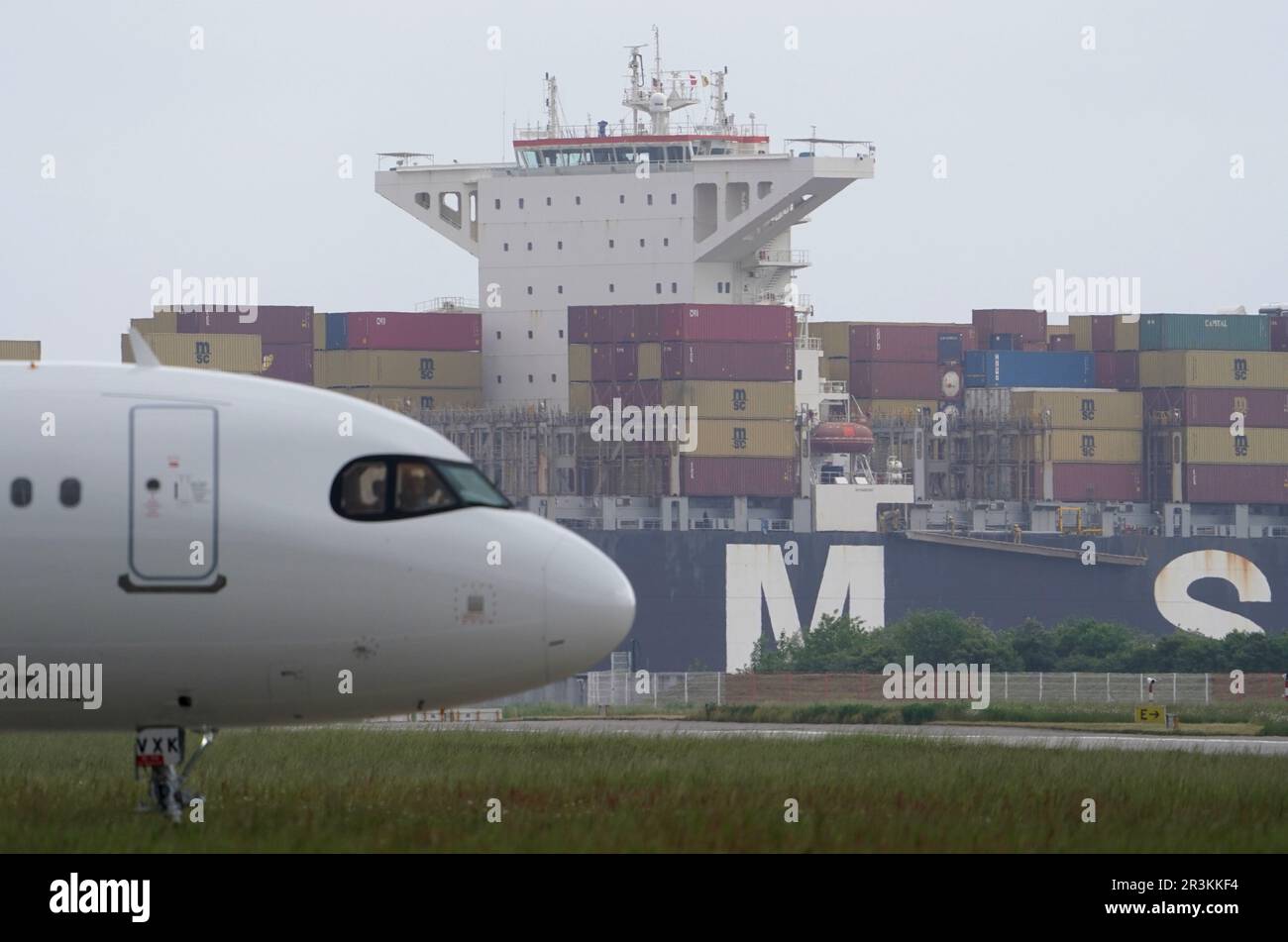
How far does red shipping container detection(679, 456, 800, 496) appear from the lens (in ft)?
326

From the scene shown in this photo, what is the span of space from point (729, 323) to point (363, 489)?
81.7 meters

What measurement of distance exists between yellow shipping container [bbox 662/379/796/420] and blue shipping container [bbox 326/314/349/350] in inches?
649

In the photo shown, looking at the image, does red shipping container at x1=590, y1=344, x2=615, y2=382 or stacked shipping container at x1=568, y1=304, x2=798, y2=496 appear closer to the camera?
stacked shipping container at x1=568, y1=304, x2=798, y2=496

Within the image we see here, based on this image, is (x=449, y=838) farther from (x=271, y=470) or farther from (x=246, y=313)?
(x=246, y=313)

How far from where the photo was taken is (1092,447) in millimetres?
107375

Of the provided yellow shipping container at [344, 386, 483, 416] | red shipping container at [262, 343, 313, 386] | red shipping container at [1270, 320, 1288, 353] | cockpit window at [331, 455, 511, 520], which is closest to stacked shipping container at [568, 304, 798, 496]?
yellow shipping container at [344, 386, 483, 416]

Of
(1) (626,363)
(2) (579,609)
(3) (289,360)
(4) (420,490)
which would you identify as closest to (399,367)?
(3) (289,360)

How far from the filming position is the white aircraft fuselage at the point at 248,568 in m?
16.5

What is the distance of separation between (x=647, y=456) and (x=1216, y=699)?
42.0m

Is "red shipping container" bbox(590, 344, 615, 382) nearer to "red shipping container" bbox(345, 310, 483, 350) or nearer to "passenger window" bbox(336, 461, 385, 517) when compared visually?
"red shipping container" bbox(345, 310, 483, 350)

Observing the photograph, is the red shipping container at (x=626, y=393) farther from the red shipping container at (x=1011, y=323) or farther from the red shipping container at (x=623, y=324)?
the red shipping container at (x=1011, y=323)

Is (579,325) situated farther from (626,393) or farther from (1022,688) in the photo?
(1022,688)
